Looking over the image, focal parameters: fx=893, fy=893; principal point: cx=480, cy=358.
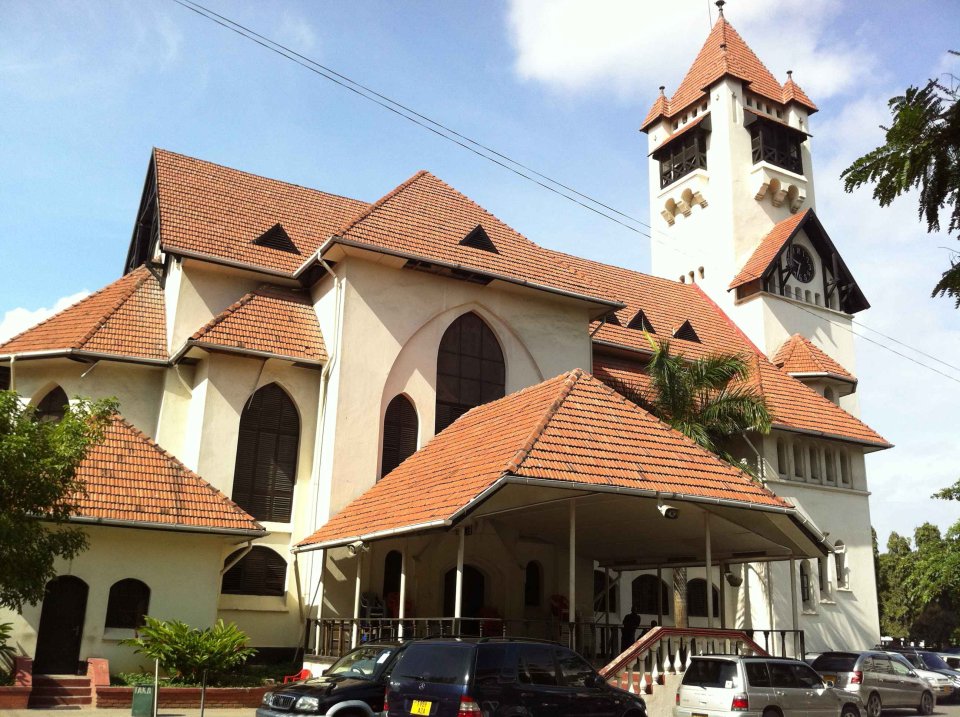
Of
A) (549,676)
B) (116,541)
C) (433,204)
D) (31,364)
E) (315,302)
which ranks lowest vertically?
(549,676)

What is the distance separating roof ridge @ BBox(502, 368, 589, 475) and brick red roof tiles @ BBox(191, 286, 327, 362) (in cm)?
758

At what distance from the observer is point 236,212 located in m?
26.5

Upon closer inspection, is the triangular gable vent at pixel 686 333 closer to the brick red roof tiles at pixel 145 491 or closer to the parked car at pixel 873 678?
the parked car at pixel 873 678

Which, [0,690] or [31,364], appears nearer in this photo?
[0,690]

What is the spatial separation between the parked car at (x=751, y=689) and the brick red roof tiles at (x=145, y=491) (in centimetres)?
937

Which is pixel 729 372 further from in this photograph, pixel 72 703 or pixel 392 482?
pixel 72 703

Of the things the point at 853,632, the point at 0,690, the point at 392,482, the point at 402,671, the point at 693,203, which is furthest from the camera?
the point at 693,203

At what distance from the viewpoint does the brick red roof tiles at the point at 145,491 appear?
17844 millimetres

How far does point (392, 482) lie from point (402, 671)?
9.16m

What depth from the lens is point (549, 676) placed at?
11094 mm

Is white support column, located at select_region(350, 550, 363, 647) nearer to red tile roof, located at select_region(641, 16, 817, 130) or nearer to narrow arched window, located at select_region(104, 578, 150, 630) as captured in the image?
narrow arched window, located at select_region(104, 578, 150, 630)

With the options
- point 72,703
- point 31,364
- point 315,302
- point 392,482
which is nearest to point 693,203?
point 315,302

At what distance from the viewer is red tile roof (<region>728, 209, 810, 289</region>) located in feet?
121

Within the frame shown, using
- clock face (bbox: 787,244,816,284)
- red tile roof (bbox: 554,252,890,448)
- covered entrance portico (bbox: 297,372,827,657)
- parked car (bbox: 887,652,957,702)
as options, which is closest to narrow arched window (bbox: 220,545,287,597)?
covered entrance portico (bbox: 297,372,827,657)
